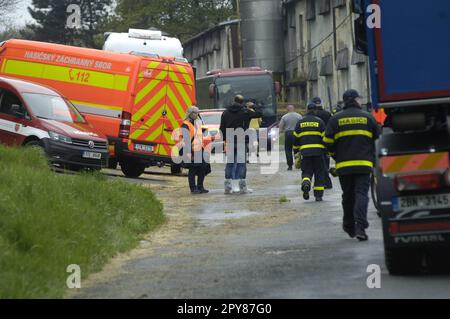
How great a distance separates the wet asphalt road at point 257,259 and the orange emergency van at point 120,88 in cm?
719

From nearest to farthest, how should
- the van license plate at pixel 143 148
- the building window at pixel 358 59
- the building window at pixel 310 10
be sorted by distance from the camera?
the van license plate at pixel 143 148 < the building window at pixel 358 59 < the building window at pixel 310 10

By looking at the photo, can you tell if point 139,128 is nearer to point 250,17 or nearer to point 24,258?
point 24,258

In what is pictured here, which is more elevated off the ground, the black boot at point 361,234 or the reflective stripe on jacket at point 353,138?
the reflective stripe on jacket at point 353,138

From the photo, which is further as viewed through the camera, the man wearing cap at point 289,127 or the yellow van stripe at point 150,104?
the man wearing cap at point 289,127

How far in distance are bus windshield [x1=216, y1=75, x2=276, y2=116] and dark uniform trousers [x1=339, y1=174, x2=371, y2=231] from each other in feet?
110

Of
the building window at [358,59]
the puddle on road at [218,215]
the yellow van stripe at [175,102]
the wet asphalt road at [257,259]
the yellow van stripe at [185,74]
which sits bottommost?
the wet asphalt road at [257,259]

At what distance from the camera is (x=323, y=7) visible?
56.9 metres

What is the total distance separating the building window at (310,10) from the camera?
5941cm

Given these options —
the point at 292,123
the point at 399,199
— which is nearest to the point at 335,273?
the point at 399,199

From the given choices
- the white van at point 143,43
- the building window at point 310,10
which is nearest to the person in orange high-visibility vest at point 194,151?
the white van at point 143,43

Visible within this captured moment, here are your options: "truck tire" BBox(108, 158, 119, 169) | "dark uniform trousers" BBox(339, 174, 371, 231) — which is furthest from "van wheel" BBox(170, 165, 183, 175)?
"dark uniform trousers" BBox(339, 174, 371, 231)

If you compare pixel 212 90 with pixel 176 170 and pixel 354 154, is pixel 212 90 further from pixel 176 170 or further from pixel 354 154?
pixel 354 154

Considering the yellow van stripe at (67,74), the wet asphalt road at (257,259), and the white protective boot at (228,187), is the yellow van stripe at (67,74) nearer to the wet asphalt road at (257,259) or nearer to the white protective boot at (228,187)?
the white protective boot at (228,187)

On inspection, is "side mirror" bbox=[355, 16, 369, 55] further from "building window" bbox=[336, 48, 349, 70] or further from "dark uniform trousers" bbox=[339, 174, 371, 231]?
"building window" bbox=[336, 48, 349, 70]
